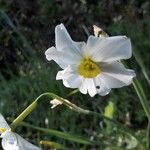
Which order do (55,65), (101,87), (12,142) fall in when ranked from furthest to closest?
(55,65) → (101,87) → (12,142)

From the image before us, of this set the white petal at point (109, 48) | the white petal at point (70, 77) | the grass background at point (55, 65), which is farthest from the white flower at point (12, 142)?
the grass background at point (55, 65)

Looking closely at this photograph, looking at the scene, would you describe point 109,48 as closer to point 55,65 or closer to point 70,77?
point 70,77

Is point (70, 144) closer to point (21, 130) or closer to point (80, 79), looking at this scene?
point (21, 130)

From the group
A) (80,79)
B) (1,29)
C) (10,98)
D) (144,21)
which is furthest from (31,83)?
(80,79)

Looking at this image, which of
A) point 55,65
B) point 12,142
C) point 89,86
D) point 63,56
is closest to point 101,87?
point 89,86

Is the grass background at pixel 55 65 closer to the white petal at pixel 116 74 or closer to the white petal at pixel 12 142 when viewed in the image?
the white petal at pixel 116 74

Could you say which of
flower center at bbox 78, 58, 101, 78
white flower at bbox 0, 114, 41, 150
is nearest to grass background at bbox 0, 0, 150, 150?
flower center at bbox 78, 58, 101, 78

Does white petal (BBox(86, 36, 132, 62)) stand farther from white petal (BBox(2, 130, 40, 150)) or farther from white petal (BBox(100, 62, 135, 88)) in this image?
A: white petal (BBox(2, 130, 40, 150))

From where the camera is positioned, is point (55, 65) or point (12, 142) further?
point (55, 65)
